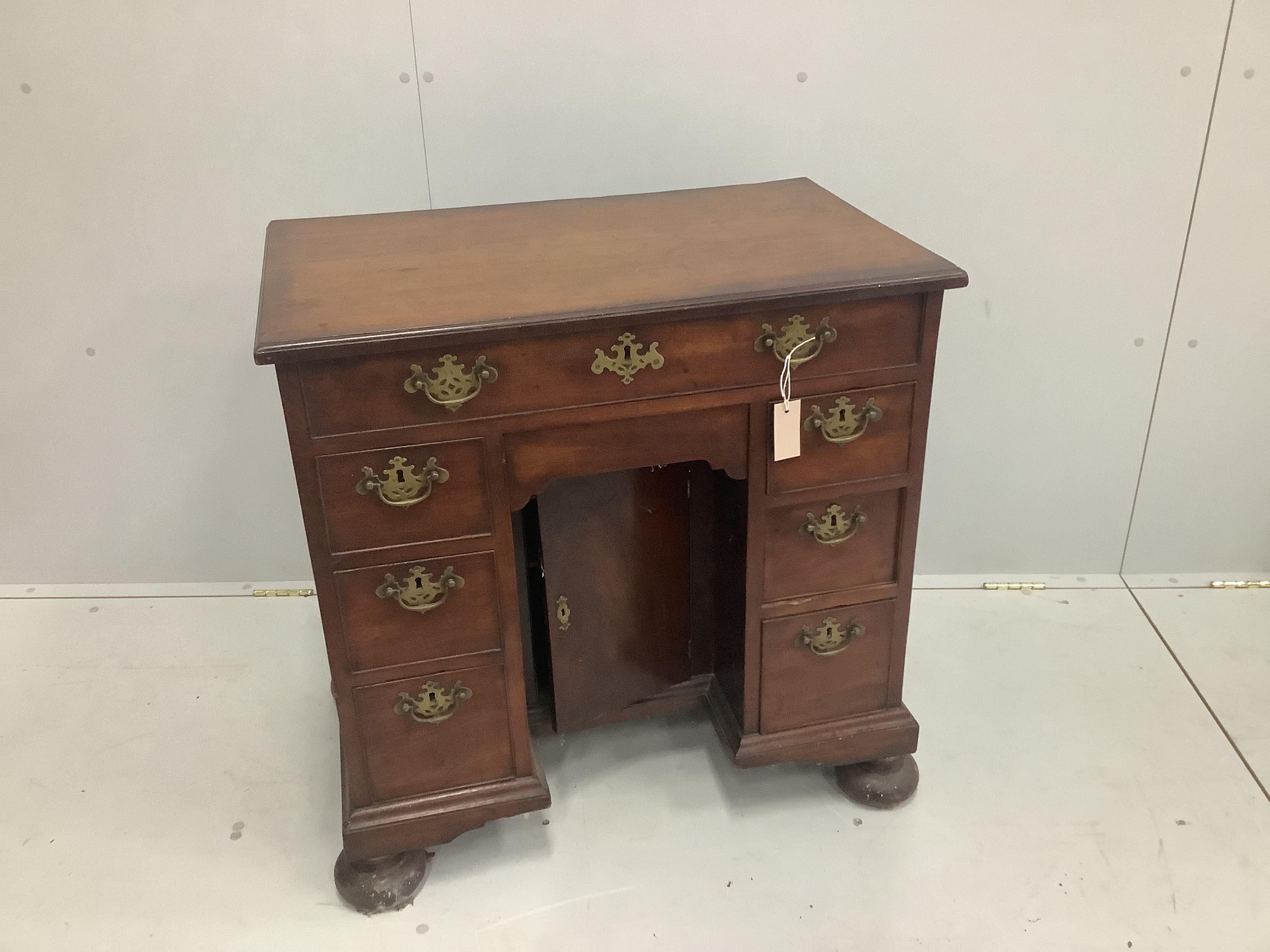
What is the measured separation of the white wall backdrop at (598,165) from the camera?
66.1 inches

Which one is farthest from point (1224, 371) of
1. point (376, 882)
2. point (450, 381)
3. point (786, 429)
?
point (376, 882)

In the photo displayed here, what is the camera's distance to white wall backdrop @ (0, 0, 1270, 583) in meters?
1.68

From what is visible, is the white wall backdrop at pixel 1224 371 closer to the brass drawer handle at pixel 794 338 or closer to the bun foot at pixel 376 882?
the brass drawer handle at pixel 794 338

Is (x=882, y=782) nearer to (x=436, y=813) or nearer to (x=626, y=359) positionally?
(x=436, y=813)

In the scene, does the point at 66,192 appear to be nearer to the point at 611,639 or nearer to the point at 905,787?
the point at 611,639

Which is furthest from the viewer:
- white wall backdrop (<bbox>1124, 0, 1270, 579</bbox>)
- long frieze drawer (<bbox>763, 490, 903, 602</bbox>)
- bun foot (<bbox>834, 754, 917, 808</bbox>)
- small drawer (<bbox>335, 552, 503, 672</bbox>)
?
white wall backdrop (<bbox>1124, 0, 1270, 579</bbox>)

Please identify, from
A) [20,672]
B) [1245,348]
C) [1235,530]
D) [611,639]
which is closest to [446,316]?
[611,639]

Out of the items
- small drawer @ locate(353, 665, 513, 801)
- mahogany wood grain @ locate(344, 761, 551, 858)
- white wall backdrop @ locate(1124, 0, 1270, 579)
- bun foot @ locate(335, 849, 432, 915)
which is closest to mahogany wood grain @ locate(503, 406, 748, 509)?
small drawer @ locate(353, 665, 513, 801)

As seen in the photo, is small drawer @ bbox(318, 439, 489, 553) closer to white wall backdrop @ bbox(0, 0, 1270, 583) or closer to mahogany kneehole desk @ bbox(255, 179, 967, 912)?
mahogany kneehole desk @ bbox(255, 179, 967, 912)

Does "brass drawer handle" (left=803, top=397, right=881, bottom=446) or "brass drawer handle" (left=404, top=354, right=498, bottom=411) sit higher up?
"brass drawer handle" (left=404, top=354, right=498, bottom=411)

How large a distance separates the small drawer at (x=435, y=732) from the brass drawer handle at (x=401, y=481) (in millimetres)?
266

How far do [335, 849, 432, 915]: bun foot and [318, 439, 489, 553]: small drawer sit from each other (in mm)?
490

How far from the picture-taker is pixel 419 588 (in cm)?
129

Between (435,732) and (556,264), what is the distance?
64 centimetres
